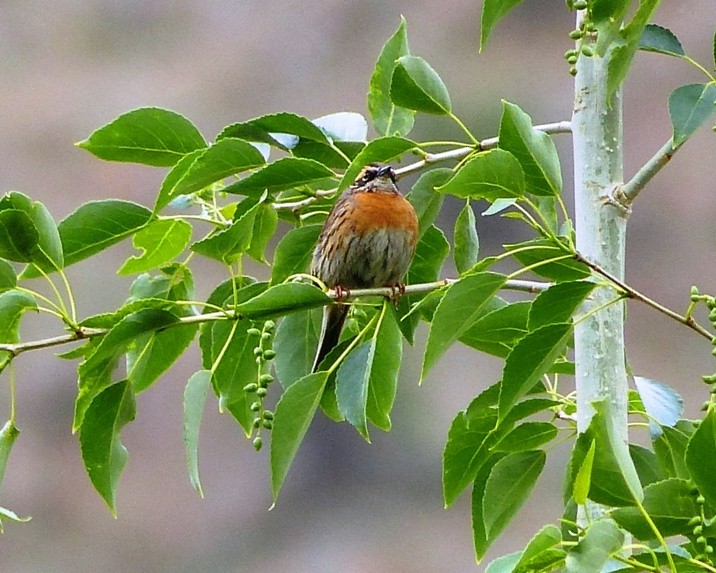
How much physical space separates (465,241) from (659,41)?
422 millimetres

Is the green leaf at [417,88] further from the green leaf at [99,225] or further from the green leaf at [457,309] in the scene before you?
the green leaf at [99,225]

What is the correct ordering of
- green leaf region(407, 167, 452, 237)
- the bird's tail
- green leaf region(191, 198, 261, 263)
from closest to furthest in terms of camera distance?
green leaf region(191, 198, 261, 263)
green leaf region(407, 167, 452, 237)
the bird's tail

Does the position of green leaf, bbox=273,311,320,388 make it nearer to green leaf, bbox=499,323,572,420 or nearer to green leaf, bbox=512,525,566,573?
green leaf, bbox=499,323,572,420

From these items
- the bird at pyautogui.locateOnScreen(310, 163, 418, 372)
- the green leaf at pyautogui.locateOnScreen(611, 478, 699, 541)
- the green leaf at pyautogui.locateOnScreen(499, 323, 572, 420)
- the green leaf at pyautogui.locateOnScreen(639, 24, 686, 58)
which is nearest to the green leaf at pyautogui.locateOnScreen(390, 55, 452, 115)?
the green leaf at pyautogui.locateOnScreen(639, 24, 686, 58)

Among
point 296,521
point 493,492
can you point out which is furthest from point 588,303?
point 296,521

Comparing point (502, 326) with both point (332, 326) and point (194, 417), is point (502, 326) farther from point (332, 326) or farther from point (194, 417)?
point (332, 326)

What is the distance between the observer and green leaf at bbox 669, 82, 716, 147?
159 cm

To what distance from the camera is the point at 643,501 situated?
4.63 ft

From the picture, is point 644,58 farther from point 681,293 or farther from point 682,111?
point 682,111

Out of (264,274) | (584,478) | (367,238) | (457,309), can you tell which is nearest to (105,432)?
(457,309)

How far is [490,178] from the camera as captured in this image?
1.51 meters

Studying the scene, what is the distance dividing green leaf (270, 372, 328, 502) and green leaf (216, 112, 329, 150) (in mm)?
374

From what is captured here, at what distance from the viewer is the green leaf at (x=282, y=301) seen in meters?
1.61

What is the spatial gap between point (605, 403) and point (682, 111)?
20.3 inches
